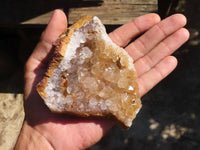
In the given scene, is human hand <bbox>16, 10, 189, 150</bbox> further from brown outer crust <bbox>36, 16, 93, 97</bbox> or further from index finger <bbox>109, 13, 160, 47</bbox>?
brown outer crust <bbox>36, 16, 93, 97</bbox>

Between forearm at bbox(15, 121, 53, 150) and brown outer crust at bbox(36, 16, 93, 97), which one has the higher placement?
brown outer crust at bbox(36, 16, 93, 97)

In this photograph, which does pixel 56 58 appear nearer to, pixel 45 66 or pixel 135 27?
pixel 45 66

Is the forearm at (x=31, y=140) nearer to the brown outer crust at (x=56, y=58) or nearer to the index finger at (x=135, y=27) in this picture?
the brown outer crust at (x=56, y=58)

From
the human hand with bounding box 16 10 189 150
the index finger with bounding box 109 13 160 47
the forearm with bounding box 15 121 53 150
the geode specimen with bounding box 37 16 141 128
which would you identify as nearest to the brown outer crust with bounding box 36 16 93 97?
the geode specimen with bounding box 37 16 141 128

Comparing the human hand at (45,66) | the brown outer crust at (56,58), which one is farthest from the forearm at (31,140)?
the brown outer crust at (56,58)

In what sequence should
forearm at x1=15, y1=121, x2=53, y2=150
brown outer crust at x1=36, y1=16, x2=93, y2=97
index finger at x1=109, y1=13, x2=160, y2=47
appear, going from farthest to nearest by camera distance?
index finger at x1=109, y1=13, x2=160, y2=47 → forearm at x1=15, y1=121, x2=53, y2=150 → brown outer crust at x1=36, y1=16, x2=93, y2=97

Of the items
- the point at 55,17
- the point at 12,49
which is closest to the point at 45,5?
the point at 55,17

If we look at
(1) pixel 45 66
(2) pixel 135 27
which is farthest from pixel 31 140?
(2) pixel 135 27

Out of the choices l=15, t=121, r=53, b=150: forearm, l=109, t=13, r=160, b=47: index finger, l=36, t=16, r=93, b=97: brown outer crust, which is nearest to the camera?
l=36, t=16, r=93, b=97: brown outer crust
